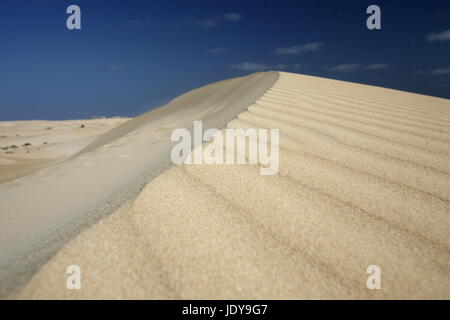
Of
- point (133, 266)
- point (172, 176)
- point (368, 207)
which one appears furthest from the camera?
point (172, 176)

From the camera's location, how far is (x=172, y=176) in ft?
3.59

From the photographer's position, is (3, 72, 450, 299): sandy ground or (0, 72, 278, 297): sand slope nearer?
(3, 72, 450, 299): sandy ground

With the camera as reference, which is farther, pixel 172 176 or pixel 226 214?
pixel 172 176

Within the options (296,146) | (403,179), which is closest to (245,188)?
(296,146)

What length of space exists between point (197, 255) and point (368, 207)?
0.62m

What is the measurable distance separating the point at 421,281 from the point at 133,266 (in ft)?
2.22

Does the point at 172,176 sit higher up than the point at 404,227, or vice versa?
the point at 172,176

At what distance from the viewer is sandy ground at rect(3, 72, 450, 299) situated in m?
0.62

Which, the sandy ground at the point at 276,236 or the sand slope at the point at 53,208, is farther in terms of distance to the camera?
the sand slope at the point at 53,208

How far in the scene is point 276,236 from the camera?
784 millimetres

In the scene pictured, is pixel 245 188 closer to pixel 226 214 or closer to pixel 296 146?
pixel 226 214

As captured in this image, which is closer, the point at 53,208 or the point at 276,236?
the point at 276,236

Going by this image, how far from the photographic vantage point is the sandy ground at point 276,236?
0.62 metres

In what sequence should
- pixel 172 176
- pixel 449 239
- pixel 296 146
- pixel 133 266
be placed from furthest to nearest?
1. pixel 296 146
2. pixel 172 176
3. pixel 449 239
4. pixel 133 266
